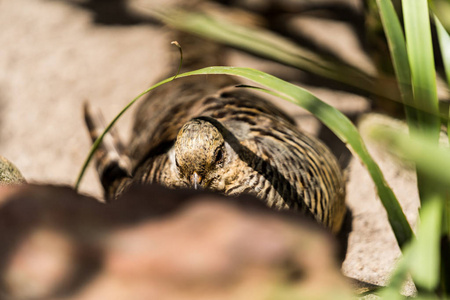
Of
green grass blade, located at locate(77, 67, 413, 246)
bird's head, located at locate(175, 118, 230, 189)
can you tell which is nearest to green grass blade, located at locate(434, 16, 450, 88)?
green grass blade, located at locate(77, 67, 413, 246)

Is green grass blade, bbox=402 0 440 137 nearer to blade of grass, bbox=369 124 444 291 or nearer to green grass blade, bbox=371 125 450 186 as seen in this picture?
blade of grass, bbox=369 124 444 291

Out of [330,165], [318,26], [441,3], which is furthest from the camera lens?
[318,26]

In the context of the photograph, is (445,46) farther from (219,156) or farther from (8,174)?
(8,174)

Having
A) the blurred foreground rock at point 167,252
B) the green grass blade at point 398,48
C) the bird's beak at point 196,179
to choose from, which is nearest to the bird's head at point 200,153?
the bird's beak at point 196,179

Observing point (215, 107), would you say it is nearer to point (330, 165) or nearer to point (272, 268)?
point (330, 165)

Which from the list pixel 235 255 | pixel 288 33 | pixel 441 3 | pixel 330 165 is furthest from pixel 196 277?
pixel 288 33

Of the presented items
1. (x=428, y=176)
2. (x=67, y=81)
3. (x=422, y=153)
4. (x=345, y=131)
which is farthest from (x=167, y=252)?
(x=67, y=81)

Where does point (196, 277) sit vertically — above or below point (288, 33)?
below
